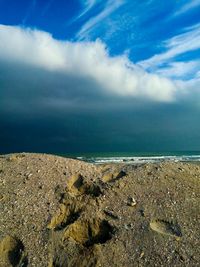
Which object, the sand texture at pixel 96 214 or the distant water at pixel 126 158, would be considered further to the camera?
the distant water at pixel 126 158

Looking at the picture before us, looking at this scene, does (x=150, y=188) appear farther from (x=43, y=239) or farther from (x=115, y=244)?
(x=43, y=239)

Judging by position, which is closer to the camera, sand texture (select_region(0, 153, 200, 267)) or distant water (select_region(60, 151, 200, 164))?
sand texture (select_region(0, 153, 200, 267))

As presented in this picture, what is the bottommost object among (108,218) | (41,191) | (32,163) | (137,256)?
(137,256)

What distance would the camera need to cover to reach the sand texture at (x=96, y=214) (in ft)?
26.5

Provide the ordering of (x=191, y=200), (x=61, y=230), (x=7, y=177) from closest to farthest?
(x=61, y=230) < (x=191, y=200) < (x=7, y=177)

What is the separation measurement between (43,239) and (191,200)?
3.80 m

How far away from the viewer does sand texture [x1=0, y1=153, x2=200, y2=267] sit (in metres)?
8.09

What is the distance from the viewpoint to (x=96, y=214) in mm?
9086

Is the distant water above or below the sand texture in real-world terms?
above

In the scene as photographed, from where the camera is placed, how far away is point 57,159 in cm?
1112

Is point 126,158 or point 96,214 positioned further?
point 126,158

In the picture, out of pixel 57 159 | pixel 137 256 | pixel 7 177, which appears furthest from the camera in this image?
pixel 57 159

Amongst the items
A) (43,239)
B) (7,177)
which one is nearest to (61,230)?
(43,239)

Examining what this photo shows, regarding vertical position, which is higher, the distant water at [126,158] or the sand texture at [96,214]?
the distant water at [126,158]
